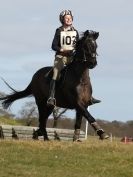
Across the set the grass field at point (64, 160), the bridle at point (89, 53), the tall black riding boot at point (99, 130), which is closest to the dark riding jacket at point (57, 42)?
the bridle at point (89, 53)

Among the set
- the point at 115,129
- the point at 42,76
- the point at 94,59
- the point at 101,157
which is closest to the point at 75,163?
the point at 101,157

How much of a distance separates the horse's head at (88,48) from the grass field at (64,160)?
2547 millimetres

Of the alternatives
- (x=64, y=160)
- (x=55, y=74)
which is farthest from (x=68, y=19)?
(x=64, y=160)

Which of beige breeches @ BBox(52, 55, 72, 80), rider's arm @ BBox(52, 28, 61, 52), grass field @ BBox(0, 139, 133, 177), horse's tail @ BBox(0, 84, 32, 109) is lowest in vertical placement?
grass field @ BBox(0, 139, 133, 177)

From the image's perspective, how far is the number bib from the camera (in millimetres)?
17891

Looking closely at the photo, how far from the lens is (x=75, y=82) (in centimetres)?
1755

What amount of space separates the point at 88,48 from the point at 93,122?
1893mm

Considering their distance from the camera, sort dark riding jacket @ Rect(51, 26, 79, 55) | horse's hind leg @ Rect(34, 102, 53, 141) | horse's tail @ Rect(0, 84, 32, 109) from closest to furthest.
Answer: dark riding jacket @ Rect(51, 26, 79, 55), horse's hind leg @ Rect(34, 102, 53, 141), horse's tail @ Rect(0, 84, 32, 109)

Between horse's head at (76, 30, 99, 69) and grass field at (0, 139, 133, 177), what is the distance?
2547 mm

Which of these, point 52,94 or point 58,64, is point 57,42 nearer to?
point 58,64

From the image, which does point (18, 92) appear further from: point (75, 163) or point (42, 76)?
point (75, 163)

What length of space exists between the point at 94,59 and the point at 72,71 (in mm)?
856

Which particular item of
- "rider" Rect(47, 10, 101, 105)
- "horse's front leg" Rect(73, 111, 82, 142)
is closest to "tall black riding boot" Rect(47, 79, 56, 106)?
"rider" Rect(47, 10, 101, 105)

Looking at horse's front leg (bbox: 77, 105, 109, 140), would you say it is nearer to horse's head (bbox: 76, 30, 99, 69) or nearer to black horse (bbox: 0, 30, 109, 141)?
black horse (bbox: 0, 30, 109, 141)
